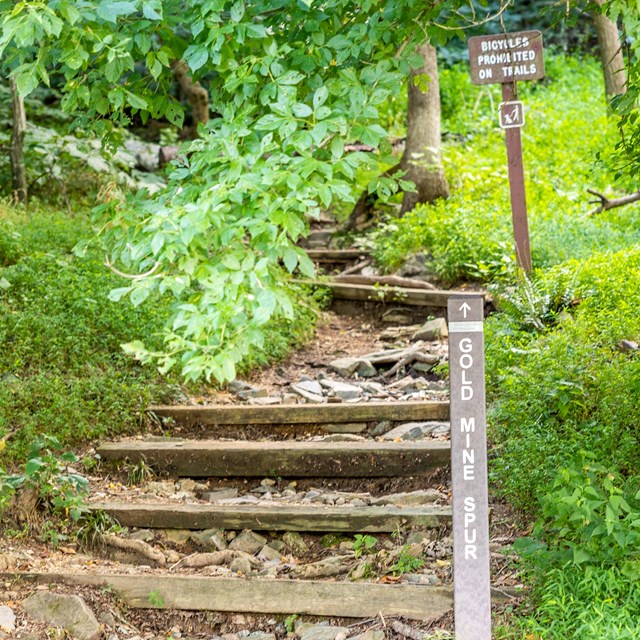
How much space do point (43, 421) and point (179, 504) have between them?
4.38 feet

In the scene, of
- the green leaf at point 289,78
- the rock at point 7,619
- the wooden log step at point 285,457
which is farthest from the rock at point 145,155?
the green leaf at point 289,78

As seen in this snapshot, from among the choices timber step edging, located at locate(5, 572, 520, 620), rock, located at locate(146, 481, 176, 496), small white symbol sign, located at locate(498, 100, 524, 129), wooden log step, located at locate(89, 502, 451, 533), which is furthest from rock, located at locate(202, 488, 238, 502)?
small white symbol sign, located at locate(498, 100, 524, 129)

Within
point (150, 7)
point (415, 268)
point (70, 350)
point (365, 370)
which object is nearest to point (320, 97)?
point (150, 7)

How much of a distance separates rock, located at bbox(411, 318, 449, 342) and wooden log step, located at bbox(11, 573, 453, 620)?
440 cm

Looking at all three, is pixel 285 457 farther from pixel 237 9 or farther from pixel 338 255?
pixel 338 255

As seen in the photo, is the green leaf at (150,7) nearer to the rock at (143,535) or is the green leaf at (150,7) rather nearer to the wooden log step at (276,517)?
the wooden log step at (276,517)

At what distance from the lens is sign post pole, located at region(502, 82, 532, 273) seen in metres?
8.25

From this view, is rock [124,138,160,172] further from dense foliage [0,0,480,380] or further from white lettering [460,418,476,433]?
white lettering [460,418,476,433]

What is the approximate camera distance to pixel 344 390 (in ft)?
23.7

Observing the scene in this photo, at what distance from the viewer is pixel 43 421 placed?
20.5ft

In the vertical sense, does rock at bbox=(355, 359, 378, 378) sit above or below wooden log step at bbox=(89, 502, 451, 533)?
above

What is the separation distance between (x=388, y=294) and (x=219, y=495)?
432 centimetres

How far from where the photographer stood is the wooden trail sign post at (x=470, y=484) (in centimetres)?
379

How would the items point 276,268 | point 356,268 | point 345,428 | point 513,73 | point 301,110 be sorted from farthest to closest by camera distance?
point 356,268 → point 513,73 → point 345,428 → point 276,268 → point 301,110
